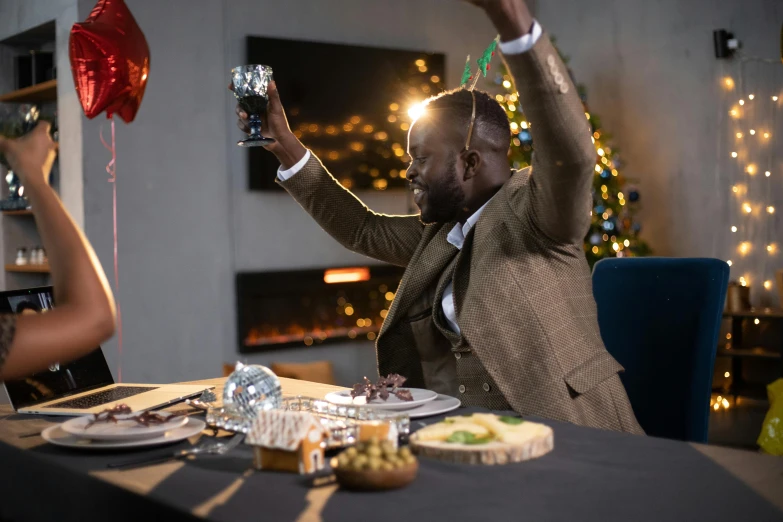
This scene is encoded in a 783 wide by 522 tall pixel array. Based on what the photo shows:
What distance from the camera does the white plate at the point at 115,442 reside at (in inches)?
49.3

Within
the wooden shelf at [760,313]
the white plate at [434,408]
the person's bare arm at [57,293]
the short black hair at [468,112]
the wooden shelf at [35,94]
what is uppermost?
the wooden shelf at [35,94]

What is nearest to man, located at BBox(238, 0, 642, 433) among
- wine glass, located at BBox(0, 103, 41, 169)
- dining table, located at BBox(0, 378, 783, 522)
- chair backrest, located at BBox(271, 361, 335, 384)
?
dining table, located at BBox(0, 378, 783, 522)

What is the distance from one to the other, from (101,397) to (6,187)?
13.0 ft

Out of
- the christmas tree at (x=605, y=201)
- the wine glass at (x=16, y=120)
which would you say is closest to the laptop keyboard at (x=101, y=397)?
the wine glass at (x=16, y=120)

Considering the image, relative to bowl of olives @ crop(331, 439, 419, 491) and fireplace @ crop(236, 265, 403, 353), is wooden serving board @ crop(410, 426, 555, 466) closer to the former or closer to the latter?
bowl of olives @ crop(331, 439, 419, 491)

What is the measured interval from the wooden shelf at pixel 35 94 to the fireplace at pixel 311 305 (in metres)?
1.44

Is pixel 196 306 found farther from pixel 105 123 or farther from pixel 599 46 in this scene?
pixel 599 46

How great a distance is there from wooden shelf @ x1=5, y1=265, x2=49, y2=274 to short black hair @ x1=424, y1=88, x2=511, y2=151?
3144 millimetres

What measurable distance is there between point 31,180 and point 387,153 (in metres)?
4.24

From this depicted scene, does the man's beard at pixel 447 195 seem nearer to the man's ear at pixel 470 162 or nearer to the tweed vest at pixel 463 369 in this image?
the man's ear at pixel 470 162

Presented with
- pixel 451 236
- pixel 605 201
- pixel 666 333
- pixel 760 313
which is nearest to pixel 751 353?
pixel 760 313

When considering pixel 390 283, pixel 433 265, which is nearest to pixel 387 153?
pixel 390 283

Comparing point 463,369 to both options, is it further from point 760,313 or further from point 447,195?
point 760,313

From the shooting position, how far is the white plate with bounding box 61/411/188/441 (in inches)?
50.4
